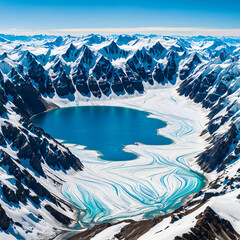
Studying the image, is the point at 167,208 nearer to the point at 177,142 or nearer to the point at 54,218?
the point at 54,218

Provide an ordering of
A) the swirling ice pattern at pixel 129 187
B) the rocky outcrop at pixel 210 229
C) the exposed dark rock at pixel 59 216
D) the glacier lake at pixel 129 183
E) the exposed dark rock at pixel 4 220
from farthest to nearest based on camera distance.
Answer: the swirling ice pattern at pixel 129 187 < the glacier lake at pixel 129 183 < the exposed dark rock at pixel 59 216 < the exposed dark rock at pixel 4 220 < the rocky outcrop at pixel 210 229

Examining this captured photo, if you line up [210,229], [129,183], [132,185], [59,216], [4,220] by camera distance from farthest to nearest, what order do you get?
1. [129,183]
2. [132,185]
3. [59,216]
4. [4,220]
5. [210,229]

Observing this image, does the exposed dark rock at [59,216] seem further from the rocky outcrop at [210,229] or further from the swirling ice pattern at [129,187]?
the rocky outcrop at [210,229]

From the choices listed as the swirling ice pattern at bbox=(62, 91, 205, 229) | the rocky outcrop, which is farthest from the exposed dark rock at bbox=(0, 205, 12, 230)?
the rocky outcrop

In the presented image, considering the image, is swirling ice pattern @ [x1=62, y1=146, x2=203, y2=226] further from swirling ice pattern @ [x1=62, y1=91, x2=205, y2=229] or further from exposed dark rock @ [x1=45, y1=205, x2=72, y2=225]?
exposed dark rock @ [x1=45, y1=205, x2=72, y2=225]

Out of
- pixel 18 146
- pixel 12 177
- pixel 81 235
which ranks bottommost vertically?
pixel 81 235

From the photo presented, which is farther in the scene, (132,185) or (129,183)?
(129,183)

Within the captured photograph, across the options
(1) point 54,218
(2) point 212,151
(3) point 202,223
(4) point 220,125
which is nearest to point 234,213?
(3) point 202,223

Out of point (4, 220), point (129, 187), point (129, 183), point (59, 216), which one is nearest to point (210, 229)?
point (59, 216)

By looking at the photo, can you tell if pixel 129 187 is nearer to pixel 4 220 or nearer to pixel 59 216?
pixel 59 216

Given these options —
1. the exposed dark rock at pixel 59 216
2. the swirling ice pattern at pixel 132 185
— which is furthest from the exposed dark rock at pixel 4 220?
the swirling ice pattern at pixel 132 185

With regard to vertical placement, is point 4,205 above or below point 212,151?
below
